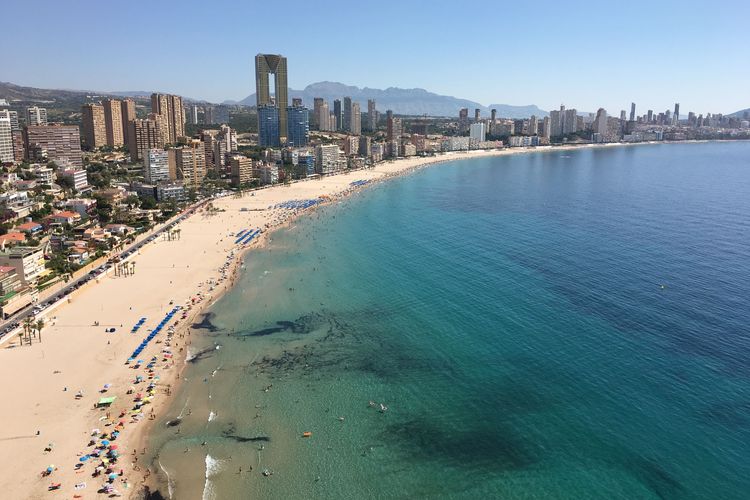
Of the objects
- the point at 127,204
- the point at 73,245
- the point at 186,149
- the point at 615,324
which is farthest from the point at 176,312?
the point at 186,149

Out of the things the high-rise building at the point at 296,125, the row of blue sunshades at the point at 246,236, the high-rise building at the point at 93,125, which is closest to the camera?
the row of blue sunshades at the point at 246,236

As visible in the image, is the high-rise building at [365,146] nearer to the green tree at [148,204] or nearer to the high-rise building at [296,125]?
the high-rise building at [296,125]

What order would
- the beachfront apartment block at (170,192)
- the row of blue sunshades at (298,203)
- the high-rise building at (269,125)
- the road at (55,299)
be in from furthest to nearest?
the high-rise building at (269,125)
the row of blue sunshades at (298,203)
the beachfront apartment block at (170,192)
the road at (55,299)

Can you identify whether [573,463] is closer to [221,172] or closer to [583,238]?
[583,238]

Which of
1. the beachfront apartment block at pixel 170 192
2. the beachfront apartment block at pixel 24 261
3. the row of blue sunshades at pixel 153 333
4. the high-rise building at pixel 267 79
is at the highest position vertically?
the high-rise building at pixel 267 79

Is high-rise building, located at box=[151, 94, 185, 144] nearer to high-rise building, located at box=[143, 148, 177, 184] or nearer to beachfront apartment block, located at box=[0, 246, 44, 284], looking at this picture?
high-rise building, located at box=[143, 148, 177, 184]

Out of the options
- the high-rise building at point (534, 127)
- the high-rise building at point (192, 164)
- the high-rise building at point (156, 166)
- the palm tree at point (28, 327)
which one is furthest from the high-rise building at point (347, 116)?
the palm tree at point (28, 327)

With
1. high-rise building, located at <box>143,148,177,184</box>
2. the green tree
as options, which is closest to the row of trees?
the green tree
